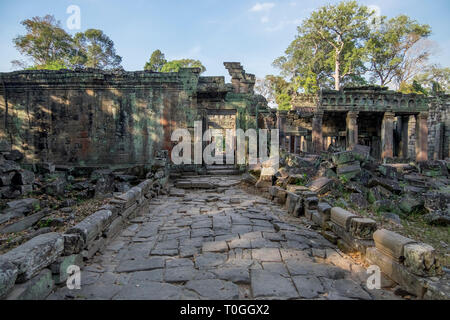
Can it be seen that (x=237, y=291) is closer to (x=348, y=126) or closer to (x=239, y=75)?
(x=239, y=75)

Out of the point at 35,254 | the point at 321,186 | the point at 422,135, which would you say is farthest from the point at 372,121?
the point at 35,254

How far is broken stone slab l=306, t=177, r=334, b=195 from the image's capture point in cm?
627

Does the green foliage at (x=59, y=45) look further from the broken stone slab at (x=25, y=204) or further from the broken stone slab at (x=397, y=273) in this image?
the broken stone slab at (x=397, y=273)

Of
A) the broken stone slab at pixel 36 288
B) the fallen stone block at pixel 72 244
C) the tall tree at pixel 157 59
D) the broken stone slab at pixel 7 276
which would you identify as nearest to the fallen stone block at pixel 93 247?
the fallen stone block at pixel 72 244

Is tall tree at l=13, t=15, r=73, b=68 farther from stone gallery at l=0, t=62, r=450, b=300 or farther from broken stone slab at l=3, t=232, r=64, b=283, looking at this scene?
broken stone slab at l=3, t=232, r=64, b=283

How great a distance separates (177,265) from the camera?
3.32 m

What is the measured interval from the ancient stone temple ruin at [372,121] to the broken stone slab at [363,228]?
45.3 ft

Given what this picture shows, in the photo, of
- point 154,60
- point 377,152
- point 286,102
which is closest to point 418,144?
point 377,152

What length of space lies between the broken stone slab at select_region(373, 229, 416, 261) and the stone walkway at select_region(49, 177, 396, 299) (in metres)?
0.38

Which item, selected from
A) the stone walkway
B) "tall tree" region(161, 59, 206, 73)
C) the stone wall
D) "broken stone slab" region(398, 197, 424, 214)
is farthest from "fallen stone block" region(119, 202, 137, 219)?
Result: "tall tree" region(161, 59, 206, 73)

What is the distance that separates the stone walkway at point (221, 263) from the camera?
2.67 m

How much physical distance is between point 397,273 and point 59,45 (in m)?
33.6

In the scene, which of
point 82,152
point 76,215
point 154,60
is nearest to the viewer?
point 76,215
